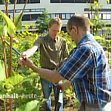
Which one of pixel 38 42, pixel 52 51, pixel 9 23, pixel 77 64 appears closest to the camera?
pixel 9 23

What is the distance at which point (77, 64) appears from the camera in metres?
2.89

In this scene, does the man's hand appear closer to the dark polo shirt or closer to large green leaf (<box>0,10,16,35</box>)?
large green leaf (<box>0,10,16,35</box>)

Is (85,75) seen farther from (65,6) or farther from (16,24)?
(65,6)

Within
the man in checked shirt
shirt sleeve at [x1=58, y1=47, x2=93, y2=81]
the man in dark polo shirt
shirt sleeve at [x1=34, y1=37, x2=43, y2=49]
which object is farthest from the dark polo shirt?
shirt sleeve at [x1=58, y1=47, x2=93, y2=81]

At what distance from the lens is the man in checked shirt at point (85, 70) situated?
114 inches

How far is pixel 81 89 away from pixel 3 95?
550mm

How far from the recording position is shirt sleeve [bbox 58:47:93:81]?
2.89 meters

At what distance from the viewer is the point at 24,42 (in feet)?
23.7

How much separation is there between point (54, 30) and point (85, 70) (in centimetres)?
255

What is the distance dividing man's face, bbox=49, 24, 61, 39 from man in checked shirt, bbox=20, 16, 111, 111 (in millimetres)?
2282

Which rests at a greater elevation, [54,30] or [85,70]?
[85,70]

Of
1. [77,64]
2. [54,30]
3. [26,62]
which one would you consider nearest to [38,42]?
[54,30]

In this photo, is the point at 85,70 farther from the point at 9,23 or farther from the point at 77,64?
the point at 9,23

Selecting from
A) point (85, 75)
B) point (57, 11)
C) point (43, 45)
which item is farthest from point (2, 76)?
point (57, 11)
